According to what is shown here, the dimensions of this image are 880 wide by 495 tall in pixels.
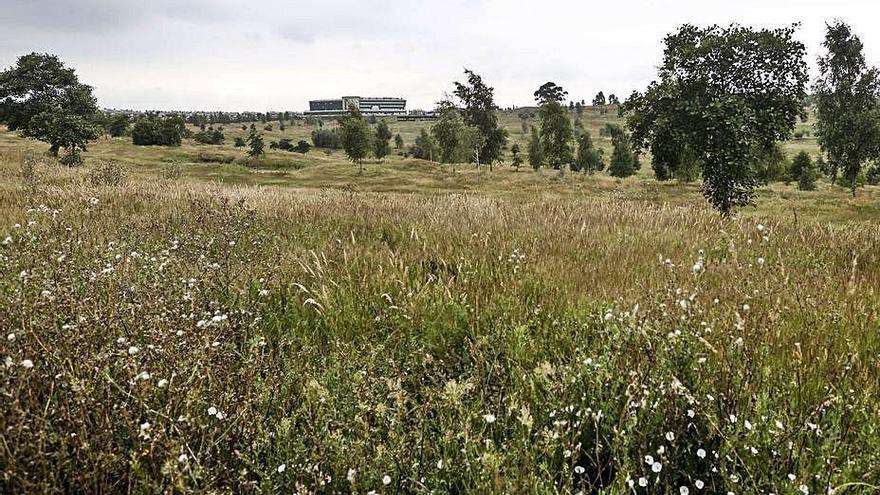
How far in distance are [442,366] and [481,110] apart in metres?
74.0

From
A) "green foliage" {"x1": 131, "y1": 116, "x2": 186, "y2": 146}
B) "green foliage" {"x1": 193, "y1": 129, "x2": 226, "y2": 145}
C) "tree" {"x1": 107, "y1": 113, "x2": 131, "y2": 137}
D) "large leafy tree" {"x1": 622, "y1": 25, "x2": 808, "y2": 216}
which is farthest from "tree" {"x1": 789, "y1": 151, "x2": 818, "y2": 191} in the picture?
"tree" {"x1": 107, "y1": 113, "x2": 131, "y2": 137}

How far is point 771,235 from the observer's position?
6.11 m

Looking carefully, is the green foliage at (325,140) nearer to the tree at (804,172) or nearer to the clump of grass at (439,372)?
the tree at (804,172)

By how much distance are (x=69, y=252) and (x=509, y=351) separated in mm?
4143

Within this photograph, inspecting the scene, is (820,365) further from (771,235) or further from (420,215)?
(420,215)

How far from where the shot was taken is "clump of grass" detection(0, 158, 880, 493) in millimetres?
1941

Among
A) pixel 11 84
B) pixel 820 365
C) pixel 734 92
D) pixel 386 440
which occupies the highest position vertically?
pixel 11 84

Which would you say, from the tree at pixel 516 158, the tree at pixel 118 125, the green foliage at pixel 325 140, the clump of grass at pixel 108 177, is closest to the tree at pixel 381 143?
the tree at pixel 516 158

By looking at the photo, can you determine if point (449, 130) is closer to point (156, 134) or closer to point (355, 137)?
point (355, 137)

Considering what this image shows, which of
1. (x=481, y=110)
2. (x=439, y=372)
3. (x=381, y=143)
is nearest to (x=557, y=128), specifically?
(x=481, y=110)

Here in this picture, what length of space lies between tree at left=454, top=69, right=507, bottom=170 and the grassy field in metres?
70.0

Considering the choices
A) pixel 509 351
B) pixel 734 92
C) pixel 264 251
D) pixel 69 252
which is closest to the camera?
pixel 509 351

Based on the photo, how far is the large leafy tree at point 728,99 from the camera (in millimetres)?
20594

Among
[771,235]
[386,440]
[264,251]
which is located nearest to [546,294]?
[386,440]
